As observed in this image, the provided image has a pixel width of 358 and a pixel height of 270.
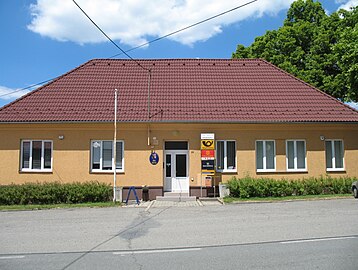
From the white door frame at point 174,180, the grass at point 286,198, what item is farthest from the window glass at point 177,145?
the grass at point 286,198

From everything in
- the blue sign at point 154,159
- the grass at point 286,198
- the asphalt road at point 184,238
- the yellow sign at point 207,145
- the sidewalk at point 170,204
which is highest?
the yellow sign at point 207,145

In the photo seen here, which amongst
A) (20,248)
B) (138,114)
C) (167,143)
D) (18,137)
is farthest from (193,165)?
(20,248)

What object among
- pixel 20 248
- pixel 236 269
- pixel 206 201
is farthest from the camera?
pixel 206 201

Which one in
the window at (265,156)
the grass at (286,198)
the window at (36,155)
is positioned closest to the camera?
the grass at (286,198)

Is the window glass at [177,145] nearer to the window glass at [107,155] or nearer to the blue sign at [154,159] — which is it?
the blue sign at [154,159]

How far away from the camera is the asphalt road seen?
20.3 feet

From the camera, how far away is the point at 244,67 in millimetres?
21859

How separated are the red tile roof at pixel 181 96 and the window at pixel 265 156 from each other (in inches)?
55.5

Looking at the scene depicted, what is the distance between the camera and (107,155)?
57.7 feet

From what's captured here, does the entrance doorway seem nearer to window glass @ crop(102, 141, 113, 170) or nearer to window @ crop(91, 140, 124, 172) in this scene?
window @ crop(91, 140, 124, 172)

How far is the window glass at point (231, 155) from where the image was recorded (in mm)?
17797

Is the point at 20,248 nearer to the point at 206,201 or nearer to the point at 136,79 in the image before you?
the point at 206,201

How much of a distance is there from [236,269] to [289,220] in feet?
17.6

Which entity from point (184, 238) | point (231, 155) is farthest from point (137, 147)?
point (184, 238)
